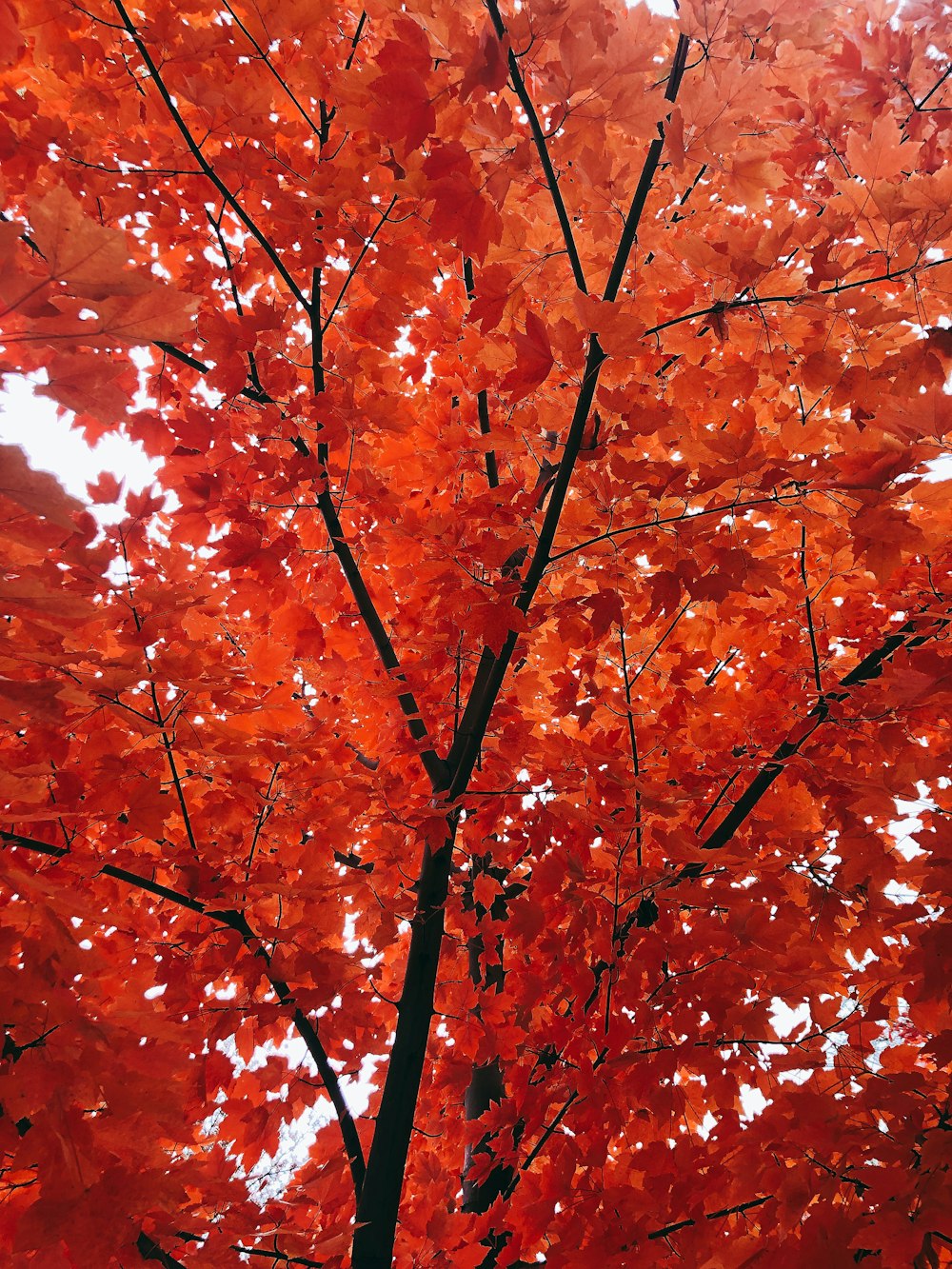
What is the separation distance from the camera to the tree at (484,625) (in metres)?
1.17

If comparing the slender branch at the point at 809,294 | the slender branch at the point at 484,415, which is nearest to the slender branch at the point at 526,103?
the slender branch at the point at 809,294

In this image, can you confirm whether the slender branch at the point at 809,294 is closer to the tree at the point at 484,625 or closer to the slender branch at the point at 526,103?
the tree at the point at 484,625

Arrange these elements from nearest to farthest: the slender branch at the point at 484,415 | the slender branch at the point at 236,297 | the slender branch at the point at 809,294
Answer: the slender branch at the point at 809,294
the slender branch at the point at 236,297
the slender branch at the point at 484,415

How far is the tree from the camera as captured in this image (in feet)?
3.84

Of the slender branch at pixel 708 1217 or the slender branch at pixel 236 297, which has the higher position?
the slender branch at pixel 236 297

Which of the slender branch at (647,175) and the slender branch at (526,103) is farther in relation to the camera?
the slender branch at (647,175)

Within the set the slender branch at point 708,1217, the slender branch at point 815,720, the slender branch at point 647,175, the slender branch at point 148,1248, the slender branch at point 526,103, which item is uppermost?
the slender branch at point 647,175

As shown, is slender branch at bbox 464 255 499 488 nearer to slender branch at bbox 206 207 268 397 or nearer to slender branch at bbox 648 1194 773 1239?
slender branch at bbox 206 207 268 397

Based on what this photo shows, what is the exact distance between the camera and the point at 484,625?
1663mm

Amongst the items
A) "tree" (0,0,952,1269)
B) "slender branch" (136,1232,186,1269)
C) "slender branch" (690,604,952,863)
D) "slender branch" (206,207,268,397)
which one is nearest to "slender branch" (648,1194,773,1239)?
"tree" (0,0,952,1269)

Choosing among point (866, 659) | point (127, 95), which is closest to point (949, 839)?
point (866, 659)

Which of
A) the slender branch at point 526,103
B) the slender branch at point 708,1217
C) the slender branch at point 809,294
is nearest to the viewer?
the slender branch at point 526,103

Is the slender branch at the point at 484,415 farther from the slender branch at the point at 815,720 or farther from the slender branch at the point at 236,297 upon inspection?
the slender branch at the point at 815,720

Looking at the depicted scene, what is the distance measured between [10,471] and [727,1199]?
1.96m
